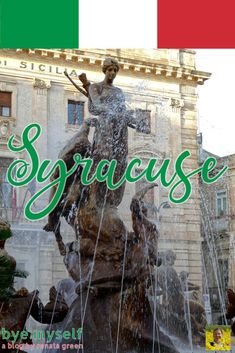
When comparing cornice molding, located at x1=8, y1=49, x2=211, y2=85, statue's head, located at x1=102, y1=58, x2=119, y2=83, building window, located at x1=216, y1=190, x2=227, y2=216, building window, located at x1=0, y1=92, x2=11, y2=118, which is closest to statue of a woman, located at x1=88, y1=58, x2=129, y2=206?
statue's head, located at x1=102, y1=58, x2=119, y2=83

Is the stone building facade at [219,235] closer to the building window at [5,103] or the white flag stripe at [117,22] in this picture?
the building window at [5,103]

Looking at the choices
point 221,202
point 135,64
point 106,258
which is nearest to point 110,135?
point 106,258

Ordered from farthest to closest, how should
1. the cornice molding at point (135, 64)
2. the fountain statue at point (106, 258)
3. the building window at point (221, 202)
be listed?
1. the building window at point (221, 202)
2. the cornice molding at point (135, 64)
3. the fountain statue at point (106, 258)

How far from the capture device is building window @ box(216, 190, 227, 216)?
640 inches

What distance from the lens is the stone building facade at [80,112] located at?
45.7 ft

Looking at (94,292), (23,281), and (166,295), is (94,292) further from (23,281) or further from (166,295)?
(23,281)

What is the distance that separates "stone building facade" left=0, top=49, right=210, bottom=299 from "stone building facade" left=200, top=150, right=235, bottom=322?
714mm

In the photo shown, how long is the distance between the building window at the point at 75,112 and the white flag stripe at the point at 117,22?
226 inches

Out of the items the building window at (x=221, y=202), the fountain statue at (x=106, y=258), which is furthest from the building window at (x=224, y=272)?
the fountain statue at (x=106, y=258)

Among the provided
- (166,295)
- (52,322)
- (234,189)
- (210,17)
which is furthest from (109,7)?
(234,189)

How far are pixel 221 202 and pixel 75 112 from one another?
4303mm

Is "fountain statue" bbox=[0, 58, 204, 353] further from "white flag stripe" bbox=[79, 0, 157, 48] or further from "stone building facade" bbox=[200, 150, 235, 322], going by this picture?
"stone building facade" bbox=[200, 150, 235, 322]

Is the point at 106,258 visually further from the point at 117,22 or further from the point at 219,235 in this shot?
the point at 219,235

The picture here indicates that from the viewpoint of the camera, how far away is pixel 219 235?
15.2m
